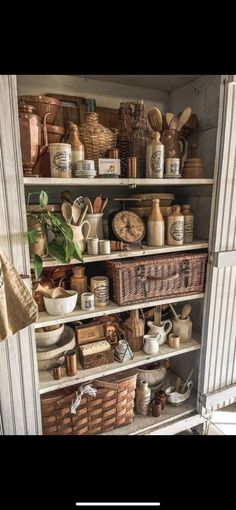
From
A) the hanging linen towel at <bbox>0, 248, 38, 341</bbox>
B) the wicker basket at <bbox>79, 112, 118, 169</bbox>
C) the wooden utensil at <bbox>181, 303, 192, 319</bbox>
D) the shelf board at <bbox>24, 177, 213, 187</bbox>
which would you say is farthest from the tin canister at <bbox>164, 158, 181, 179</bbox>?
the hanging linen towel at <bbox>0, 248, 38, 341</bbox>

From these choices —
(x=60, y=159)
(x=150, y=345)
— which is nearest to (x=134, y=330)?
(x=150, y=345)

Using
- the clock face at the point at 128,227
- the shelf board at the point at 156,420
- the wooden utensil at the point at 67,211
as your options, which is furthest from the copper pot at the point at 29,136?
the shelf board at the point at 156,420

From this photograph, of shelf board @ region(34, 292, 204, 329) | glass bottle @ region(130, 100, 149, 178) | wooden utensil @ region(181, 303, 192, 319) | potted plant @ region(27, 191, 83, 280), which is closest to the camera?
potted plant @ region(27, 191, 83, 280)

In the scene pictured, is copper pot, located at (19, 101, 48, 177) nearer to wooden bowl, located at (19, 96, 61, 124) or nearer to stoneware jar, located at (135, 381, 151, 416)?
wooden bowl, located at (19, 96, 61, 124)

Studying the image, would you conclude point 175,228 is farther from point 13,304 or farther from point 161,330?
point 13,304

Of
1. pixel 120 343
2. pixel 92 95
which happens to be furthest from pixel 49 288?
pixel 92 95

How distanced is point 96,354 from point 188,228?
2.34ft

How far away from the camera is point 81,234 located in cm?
108

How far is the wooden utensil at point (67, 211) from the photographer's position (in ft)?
A: 3.41

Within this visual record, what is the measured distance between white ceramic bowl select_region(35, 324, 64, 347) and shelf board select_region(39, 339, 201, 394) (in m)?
0.12

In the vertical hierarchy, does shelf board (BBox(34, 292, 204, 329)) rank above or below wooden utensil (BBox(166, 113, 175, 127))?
below

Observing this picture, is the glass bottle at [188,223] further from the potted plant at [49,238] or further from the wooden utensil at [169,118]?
the potted plant at [49,238]

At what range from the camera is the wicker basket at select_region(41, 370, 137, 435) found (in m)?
1.13
